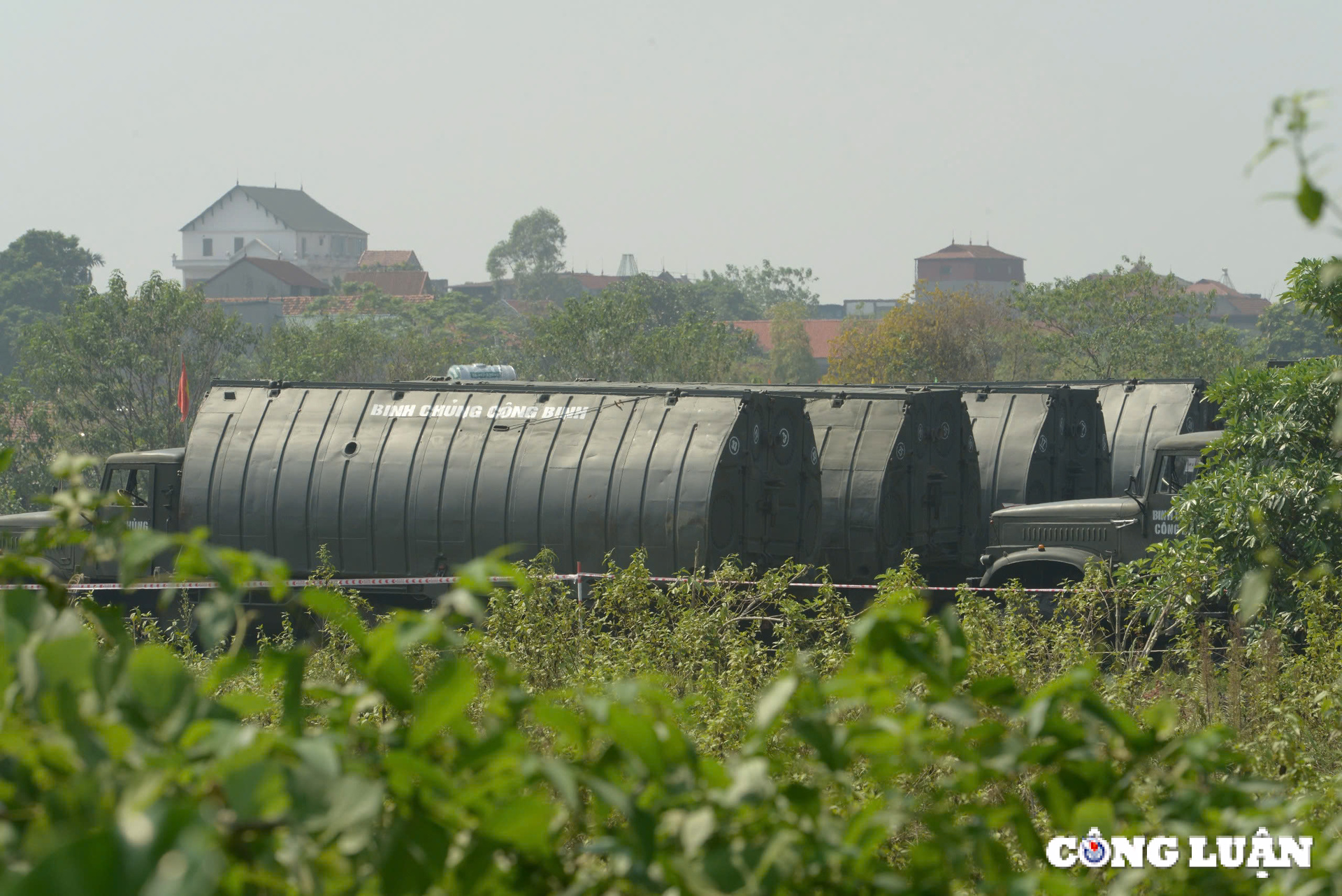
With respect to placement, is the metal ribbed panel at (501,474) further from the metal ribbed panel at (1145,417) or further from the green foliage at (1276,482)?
the metal ribbed panel at (1145,417)

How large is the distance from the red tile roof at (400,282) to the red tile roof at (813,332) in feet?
130

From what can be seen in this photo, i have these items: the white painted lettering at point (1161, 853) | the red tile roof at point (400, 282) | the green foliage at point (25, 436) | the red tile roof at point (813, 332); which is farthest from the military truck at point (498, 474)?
the red tile roof at point (400, 282)

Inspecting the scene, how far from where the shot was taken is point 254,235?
193250 mm

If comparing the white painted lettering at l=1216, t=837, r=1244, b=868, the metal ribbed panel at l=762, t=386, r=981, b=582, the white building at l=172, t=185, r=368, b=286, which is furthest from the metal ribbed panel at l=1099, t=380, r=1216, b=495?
the white building at l=172, t=185, r=368, b=286

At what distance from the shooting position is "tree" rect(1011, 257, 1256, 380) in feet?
191

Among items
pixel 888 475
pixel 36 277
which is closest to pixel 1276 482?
pixel 888 475

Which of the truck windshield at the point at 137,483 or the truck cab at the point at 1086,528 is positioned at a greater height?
the truck windshield at the point at 137,483

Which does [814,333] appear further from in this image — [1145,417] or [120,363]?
[1145,417]

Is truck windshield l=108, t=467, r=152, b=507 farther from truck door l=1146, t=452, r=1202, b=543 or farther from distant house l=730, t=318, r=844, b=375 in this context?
distant house l=730, t=318, r=844, b=375

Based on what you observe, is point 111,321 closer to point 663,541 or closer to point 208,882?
point 663,541

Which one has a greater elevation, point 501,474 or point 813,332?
point 813,332

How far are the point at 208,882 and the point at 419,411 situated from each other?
57.1ft

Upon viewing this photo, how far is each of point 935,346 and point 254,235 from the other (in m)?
146

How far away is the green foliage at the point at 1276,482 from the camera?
36.0 feet
